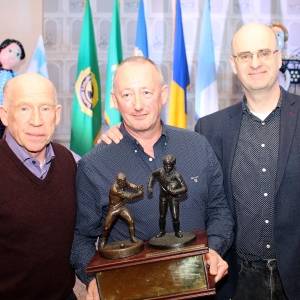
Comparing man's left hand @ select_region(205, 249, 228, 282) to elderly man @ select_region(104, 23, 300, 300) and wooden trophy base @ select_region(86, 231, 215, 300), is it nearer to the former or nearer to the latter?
wooden trophy base @ select_region(86, 231, 215, 300)

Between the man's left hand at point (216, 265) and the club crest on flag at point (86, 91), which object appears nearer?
the man's left hand at point (216, 265)

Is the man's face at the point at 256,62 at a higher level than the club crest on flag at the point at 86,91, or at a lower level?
higher

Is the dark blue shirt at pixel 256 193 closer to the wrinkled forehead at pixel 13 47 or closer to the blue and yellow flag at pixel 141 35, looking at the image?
the blue and yellow flag at pixel 141 35

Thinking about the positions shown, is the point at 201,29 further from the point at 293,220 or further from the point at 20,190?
the point at 20,190

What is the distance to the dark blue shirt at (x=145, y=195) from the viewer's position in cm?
189

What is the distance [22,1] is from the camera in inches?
191

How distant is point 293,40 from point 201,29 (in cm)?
111

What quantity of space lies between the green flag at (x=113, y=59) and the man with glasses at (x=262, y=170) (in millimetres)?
2346

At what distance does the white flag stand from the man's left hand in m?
3.36

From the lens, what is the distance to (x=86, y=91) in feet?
15.1

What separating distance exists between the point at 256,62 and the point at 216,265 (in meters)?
1.07

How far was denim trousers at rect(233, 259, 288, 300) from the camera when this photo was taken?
2141mm

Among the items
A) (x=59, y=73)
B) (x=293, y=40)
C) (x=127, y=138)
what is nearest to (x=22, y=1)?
(x=59, y=73)

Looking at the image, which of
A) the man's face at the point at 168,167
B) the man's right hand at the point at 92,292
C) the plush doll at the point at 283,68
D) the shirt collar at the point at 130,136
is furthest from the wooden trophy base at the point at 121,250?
the plush doll at the point at 283,68
